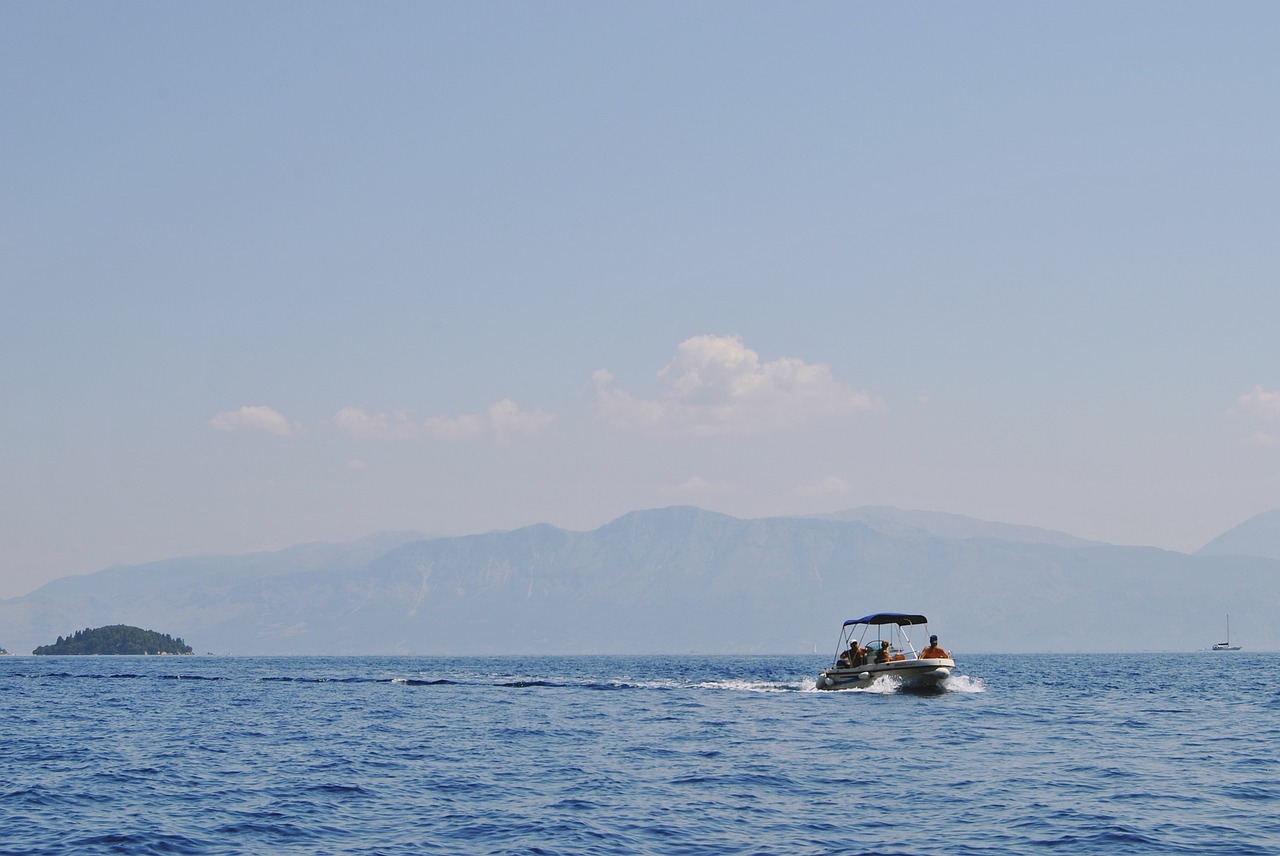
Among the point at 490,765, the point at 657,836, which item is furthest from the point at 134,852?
the point at 490,765

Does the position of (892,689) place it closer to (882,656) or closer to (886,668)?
(886,668)

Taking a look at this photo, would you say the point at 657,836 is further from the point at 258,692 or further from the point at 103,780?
the point at 258,692

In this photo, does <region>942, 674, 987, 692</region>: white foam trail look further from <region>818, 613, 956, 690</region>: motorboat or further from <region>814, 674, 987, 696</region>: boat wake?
<region>818, 613, 956, 690</region>: motorboat

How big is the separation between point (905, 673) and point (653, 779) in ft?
133

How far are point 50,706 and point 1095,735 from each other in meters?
64.0

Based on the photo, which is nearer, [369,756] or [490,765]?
[490,765]

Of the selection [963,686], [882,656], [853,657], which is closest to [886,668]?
[882,656]

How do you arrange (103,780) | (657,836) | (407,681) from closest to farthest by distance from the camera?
(657,836) < (103,780) < (407,681)

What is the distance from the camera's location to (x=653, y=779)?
120 feet

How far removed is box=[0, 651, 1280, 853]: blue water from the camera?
2727 cm

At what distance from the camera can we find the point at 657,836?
27297 mm

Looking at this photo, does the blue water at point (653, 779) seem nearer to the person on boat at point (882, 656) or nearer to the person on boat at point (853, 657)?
the person on boat at point (882, 656)

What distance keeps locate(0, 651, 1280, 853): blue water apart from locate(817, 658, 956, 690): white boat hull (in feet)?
15.8

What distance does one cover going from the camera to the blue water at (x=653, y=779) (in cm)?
2727
